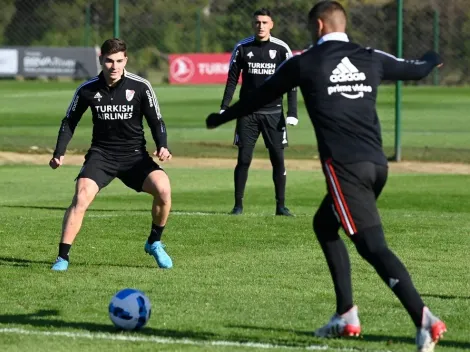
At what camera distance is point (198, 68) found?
1704 inches

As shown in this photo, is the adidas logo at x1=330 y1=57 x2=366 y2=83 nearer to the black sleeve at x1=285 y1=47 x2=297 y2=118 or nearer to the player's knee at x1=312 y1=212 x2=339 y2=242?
the player's knee at x1=312 y1=212 x2=339 y2=242

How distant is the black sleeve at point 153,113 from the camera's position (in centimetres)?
937

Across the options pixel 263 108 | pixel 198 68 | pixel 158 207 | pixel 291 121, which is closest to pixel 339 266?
pixel 158 207

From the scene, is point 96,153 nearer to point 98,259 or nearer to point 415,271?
point 98,259

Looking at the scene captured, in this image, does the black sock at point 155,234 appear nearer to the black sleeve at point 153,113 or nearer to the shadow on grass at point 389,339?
the black sleeve at point 153,113

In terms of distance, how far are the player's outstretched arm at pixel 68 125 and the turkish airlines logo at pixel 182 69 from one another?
33.8m

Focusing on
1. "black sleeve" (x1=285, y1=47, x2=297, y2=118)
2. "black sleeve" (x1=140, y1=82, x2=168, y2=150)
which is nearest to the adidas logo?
"black sleeve" (x1=140, y1=82, x2=168, y2=150)

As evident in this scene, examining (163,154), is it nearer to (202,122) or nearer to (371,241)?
(371,241)

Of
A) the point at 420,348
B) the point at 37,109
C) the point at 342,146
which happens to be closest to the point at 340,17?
the point at 342,146

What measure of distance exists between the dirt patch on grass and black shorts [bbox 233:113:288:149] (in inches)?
214

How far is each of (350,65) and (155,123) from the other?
3344 mm

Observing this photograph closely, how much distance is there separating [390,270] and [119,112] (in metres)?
3.74

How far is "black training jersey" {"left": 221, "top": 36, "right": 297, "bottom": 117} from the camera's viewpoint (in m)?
12.8

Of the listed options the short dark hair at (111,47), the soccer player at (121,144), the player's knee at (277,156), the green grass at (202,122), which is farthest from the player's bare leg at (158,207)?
the green grass at (202,122)
